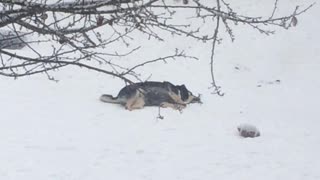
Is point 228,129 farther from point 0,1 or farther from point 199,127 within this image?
point 0,1

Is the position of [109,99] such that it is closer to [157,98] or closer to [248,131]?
[157,98]

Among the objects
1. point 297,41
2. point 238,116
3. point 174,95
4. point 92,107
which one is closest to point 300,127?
point 238,116

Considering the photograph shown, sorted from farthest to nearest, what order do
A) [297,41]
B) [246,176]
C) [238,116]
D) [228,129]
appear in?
[297,41] → [238,116] → [228,129] → [246,176]

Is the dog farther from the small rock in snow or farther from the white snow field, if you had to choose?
the small rock in snow

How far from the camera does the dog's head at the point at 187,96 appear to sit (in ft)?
32.6

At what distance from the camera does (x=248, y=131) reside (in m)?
8.88

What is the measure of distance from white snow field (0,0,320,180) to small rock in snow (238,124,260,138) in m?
0.09

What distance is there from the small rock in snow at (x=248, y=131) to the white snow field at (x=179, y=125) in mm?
91

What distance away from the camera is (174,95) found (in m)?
9.77

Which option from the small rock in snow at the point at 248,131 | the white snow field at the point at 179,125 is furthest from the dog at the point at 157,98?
the small rock in snow at the point at 248,131

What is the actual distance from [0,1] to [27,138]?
6276 millimetres

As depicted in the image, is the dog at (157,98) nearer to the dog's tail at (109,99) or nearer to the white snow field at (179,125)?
the dog's tail at (109,99)

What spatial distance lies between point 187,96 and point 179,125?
791 millimetres

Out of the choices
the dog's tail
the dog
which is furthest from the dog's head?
the dog's tail
